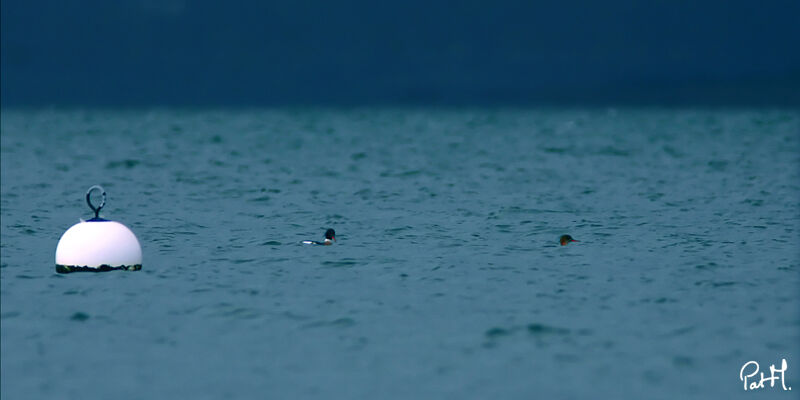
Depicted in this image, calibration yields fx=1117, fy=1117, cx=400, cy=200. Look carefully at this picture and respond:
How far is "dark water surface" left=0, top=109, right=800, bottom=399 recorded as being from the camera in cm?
1324

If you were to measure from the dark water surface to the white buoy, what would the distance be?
0.32 m

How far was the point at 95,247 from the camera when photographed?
19188 mm

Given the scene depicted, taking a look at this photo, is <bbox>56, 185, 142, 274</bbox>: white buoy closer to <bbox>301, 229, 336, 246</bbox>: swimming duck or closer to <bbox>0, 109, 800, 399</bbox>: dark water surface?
<bbox>0, 109, 800, 399</bbox>: dark water surface

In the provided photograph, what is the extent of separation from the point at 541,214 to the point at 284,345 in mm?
16904

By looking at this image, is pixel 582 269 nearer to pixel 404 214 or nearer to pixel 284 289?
pixel 284 289

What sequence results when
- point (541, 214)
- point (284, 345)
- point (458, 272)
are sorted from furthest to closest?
point (541, 214) < point (458, 272) < point (284, 345)

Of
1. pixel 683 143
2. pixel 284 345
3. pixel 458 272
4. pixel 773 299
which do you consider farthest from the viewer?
pixel 683 143

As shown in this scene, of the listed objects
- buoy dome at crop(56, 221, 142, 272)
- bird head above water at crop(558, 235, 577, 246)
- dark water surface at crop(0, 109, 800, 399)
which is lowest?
dark water surface at crop(0, 109, 800, 399)

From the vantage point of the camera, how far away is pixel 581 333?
1535 centimetres

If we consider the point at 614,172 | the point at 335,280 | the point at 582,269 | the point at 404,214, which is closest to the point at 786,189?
the point at 614,172
